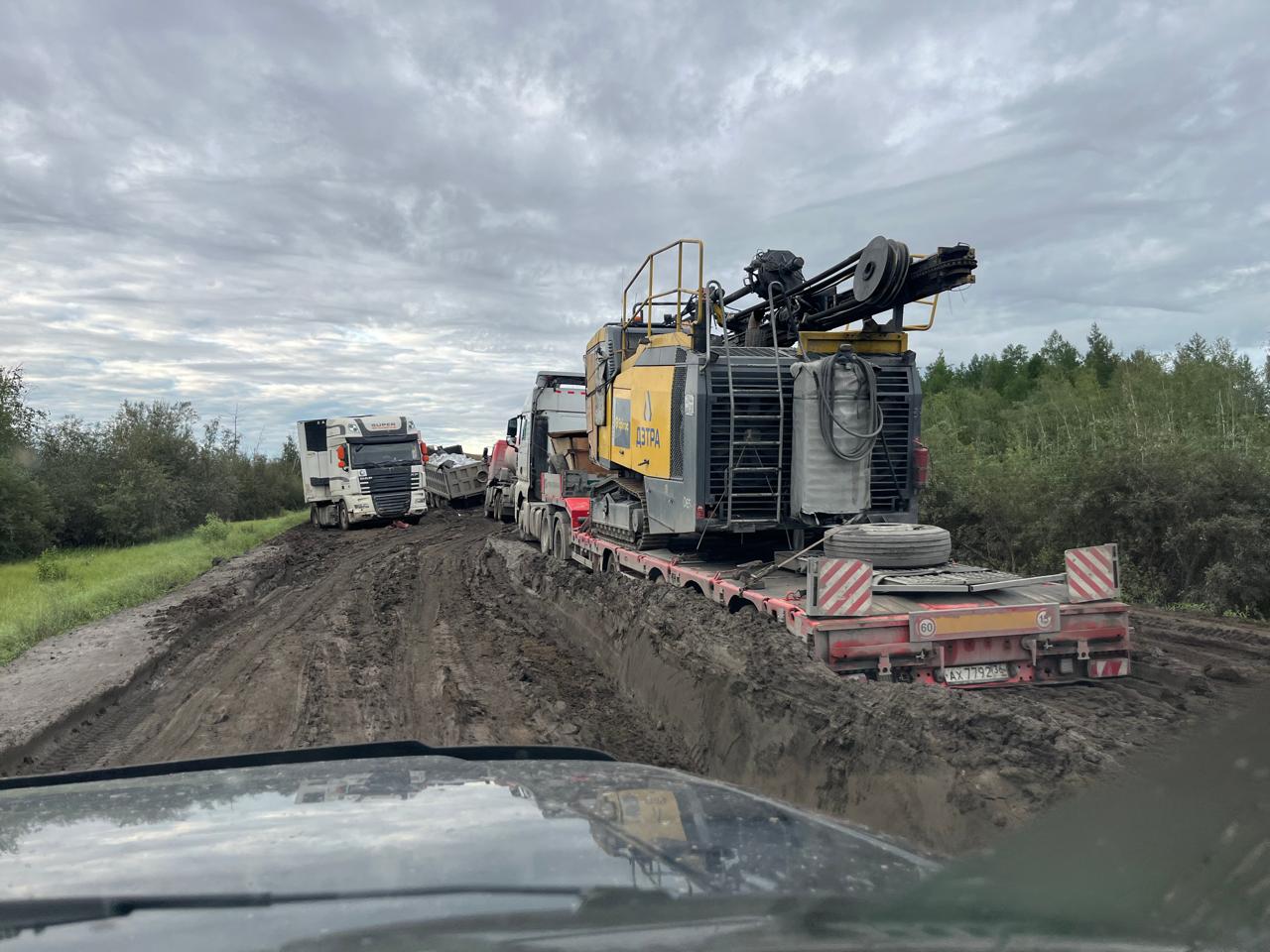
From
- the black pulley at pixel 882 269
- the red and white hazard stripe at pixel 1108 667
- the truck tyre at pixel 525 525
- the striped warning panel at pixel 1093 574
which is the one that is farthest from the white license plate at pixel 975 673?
the truck tyre at pixel 525 525

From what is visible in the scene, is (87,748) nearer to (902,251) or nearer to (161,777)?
(161,777)

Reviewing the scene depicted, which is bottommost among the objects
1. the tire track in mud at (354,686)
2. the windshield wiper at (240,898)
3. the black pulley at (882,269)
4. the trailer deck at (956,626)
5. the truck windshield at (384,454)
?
the tire track in mud at (354,686)

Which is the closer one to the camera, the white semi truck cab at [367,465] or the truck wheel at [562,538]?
→ the truck wheel at [562,538]

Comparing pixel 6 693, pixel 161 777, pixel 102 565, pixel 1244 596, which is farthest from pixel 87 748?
pixel 102 565

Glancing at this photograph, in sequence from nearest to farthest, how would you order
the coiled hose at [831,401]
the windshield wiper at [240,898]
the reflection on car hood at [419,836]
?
the windshield wiper at [240,898] → the reflection on car hood at [419,836] → the coiled hose at [831,401]

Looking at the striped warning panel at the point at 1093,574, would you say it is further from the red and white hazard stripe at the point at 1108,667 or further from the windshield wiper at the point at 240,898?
the windshield wiper at the point at 240,898

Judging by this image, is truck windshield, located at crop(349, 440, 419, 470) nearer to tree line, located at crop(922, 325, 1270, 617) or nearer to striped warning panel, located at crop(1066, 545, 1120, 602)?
tree line, located at crop(922, 325, 1270, 617)

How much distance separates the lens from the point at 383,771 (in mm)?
3004

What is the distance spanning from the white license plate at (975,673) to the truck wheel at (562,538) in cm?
879

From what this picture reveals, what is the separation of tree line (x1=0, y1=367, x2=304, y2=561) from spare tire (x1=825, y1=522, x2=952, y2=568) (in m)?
23.7

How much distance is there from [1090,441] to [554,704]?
961 cm

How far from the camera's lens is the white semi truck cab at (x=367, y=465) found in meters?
26.2

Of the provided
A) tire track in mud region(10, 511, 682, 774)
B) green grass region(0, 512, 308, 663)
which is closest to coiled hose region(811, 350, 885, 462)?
tire track in mud region(10, 511, 682, 774)

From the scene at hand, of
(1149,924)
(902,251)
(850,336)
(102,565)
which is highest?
(902,251)
